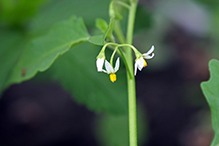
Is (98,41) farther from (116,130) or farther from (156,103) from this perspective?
(156,103)

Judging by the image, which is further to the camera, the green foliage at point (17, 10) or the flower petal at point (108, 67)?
the green foliage at point (17, 10)

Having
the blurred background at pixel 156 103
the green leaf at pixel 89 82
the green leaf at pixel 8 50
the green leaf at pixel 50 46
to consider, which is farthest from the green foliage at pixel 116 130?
the green leaf at pixel 50 46

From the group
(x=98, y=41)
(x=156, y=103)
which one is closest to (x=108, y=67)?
(x=98, y=41)

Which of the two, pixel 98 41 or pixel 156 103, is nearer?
pixel 98 41

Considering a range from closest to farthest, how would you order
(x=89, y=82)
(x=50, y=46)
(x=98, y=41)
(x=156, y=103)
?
(x=98, y=41) → (x=50, y=46) → (x=89, y=82) → (x=156, y=103)

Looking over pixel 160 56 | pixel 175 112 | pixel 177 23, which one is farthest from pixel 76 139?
pixel 177 23

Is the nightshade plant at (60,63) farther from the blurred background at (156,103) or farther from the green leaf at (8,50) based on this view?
the blurred background at (156,103)

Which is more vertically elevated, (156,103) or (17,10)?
(17,10)
